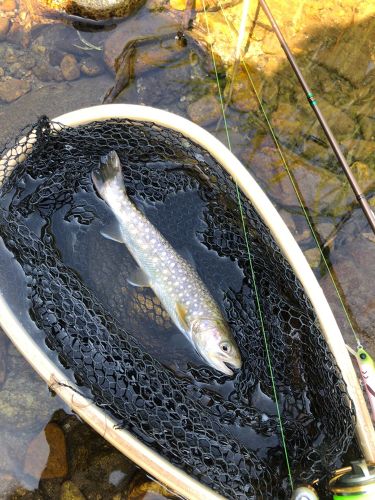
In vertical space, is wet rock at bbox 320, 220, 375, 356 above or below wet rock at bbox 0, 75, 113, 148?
below

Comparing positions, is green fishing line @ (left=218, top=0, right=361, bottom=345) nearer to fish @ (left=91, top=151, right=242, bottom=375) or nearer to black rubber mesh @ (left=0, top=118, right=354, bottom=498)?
black rubber mesh @ (left=0, top=118, right=354, bottom=498)

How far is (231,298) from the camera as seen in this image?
9.89 ft

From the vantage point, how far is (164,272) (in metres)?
2.91

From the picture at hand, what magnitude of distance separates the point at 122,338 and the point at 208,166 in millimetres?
1134

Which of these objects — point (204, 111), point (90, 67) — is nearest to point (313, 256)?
point (204, 111)

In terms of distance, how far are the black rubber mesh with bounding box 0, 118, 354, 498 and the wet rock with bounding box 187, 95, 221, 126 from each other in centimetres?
80

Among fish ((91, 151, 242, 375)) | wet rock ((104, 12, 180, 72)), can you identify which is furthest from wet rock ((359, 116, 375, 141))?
fish ((91, 151, 242, 375))

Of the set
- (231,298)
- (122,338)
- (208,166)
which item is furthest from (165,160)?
(122,338)

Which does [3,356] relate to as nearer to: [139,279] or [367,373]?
[139,279]

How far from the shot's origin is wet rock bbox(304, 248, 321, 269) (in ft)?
11.3

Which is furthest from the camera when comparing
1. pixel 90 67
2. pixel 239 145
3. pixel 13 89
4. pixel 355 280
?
pixel 90 67

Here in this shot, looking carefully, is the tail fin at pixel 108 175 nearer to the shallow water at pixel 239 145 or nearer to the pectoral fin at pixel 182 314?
the shallow water at pixel 239 145

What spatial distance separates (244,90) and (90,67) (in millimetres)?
1268

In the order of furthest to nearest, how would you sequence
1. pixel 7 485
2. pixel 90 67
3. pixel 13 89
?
pixel 90 67 < pixel 13 89 < pixel 7 485
